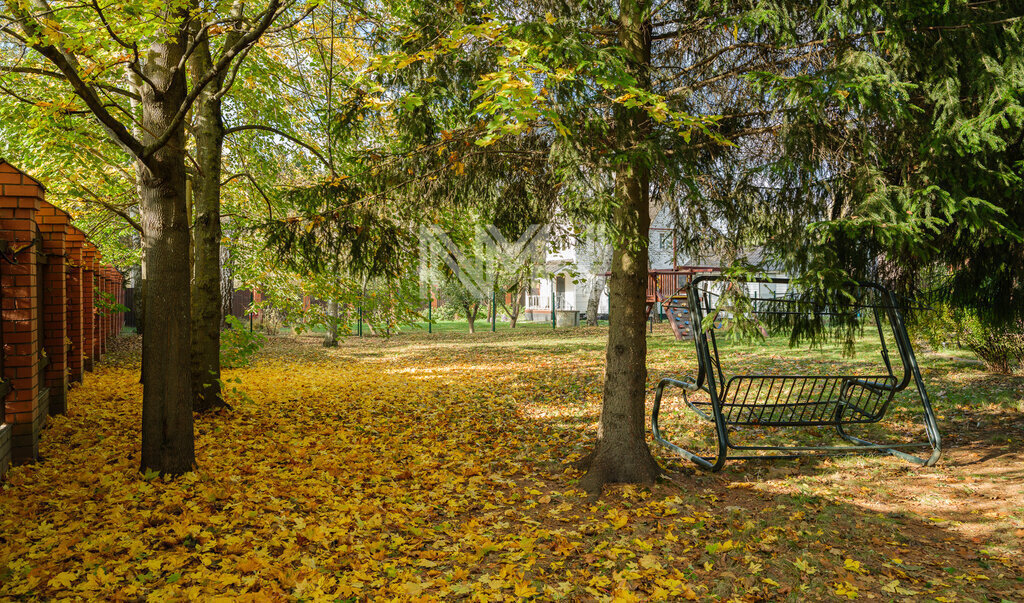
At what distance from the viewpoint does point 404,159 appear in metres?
6.40

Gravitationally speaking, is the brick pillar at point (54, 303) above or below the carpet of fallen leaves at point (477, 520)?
above

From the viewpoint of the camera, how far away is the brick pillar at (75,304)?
9445 millimetres

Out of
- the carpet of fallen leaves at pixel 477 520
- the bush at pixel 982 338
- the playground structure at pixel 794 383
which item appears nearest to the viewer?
the carpet of fallen leaves at pixel 477 520

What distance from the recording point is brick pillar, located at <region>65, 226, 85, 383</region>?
945 cm

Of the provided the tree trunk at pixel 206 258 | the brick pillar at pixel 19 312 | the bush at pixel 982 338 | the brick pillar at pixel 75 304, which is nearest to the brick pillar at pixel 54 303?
the tree trunk at pixel 206 258

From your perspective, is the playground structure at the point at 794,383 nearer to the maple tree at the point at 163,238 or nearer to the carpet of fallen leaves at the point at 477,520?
the carpet of fallen leaves at the point at 477,520

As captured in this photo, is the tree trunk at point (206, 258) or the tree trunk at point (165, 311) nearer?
the tree trunk at point (165, 311)

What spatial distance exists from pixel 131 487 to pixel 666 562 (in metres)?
4.06

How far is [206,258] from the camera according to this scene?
7496mm

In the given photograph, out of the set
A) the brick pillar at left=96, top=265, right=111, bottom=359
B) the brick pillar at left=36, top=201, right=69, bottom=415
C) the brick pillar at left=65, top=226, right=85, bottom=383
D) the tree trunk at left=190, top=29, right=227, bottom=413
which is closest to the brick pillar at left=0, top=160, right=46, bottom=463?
the brick pillar at left=36, top=201, right=69, bottom=415

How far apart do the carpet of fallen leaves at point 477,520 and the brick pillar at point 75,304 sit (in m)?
3.00

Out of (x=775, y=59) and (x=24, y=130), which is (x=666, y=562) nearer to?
(x=775, y=59)

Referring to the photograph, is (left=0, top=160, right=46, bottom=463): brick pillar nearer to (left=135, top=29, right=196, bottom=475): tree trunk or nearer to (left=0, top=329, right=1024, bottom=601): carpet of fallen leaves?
(left=0, top=329, right=1024, bottom=601): carpet of fallen leaves

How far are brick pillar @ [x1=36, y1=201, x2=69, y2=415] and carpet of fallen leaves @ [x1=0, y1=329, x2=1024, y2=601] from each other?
1.71 feet
